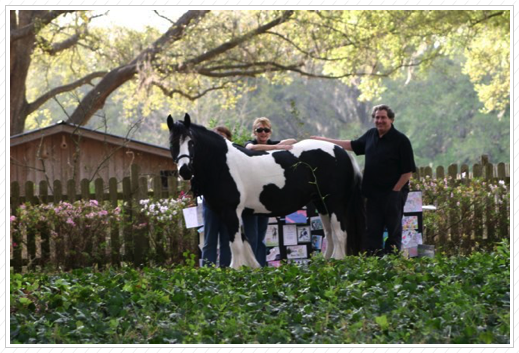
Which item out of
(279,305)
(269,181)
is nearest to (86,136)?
(269,181)

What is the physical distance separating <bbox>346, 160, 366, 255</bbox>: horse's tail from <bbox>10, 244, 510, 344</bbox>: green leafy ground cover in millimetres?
2422

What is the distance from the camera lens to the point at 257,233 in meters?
9.94

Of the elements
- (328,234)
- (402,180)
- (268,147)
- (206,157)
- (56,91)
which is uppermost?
(56,91)

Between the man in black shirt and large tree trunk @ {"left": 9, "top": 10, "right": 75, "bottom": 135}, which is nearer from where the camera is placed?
the man in black shirt

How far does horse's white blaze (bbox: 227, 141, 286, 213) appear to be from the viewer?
9.20 meters

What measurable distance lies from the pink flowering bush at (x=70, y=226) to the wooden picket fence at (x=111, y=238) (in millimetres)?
20

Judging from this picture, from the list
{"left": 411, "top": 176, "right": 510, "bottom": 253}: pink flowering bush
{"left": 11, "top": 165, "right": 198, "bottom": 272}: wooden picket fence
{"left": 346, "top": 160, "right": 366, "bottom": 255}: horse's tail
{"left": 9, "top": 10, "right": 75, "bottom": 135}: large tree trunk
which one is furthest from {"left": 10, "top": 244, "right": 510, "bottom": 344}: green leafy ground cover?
{"left": 9, "top": 10, "right": 75, "bottom": 135}: large tree trunk

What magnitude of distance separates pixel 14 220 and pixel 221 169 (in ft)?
15.0

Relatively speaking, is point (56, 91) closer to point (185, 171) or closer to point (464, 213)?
point (464, 213)

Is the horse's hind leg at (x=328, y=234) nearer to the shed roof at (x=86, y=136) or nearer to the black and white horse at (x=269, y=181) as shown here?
the black and white horse at (x=269, y=181)

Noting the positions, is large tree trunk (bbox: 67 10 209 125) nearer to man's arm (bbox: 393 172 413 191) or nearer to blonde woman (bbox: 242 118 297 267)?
blonde woman (bbox: 242 118 297 267)

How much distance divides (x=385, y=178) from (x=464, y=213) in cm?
519

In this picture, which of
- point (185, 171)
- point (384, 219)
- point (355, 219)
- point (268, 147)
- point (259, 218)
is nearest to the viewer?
point (185, 171)

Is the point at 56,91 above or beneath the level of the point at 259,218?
above
